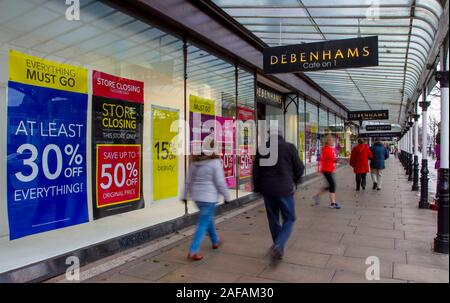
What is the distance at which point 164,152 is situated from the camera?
7.00 m

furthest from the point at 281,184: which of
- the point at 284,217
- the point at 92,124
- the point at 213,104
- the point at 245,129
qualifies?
the point at 245,129

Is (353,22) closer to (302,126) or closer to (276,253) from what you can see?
(276,253)

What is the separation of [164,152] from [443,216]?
4.52 meters

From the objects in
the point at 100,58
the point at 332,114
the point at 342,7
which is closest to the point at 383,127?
the point at 332,114

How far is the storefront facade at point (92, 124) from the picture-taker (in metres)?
4.50

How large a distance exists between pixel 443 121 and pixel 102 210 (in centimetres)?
520

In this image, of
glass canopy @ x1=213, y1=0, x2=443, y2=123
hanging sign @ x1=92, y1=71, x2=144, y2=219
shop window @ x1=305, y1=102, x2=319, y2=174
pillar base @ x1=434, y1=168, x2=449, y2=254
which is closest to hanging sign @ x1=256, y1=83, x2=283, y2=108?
glass canopy @ x1=213, y1=0, x2=443, y2=123

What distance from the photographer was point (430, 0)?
22.1 feet

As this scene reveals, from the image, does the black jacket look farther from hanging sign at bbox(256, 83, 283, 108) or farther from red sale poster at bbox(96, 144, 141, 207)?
hanging sign at bbox(256, 83, 283, 108)

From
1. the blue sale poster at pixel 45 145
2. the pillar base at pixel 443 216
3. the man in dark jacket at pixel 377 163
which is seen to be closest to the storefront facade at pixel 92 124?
the blue sale poster at pixel 45 145

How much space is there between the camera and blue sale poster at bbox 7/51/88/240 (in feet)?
14.4

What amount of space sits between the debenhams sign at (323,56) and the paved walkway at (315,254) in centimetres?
296

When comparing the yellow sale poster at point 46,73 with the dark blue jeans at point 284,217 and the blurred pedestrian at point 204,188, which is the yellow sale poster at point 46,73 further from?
the dark blue jeans at point 284,217
